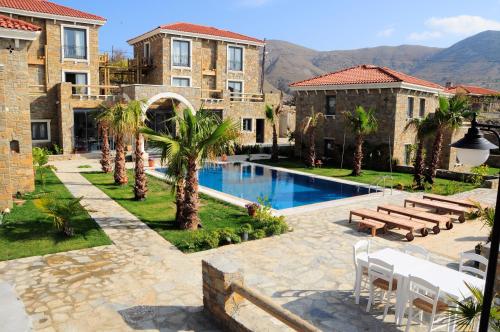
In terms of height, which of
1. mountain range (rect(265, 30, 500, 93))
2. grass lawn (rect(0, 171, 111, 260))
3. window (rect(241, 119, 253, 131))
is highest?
mountain range (rect(265, 30, 500, 93))

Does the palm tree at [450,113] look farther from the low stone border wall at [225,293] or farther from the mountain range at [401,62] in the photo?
the mountain range at [401,62]

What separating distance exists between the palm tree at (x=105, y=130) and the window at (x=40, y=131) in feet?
32.2

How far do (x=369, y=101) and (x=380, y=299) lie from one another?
844 inches

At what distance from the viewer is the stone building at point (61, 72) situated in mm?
29406

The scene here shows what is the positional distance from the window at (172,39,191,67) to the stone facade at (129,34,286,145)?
A: 0.29 metres

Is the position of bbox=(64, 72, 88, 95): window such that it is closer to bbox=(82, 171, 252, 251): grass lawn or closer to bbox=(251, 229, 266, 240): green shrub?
bbox=(82, 171, 252, 251): grass lawn

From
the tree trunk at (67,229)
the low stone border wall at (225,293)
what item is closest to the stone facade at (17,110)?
the tree trunk at (67,229)

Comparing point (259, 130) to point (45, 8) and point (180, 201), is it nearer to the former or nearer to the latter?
point (45, 8)

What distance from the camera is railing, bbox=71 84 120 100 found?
97.9ft

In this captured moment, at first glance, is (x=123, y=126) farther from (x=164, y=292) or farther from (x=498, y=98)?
(x=498, y=98)

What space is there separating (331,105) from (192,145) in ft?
64.7

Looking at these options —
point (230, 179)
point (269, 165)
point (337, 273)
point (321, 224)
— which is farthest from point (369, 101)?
point (337, 273)

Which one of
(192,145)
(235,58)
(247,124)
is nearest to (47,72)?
(235,58)

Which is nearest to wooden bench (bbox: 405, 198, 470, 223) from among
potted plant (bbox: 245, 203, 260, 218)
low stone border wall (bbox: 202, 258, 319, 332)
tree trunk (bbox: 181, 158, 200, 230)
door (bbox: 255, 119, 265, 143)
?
potted plant (bbox: 245, 203, 260, 218)
